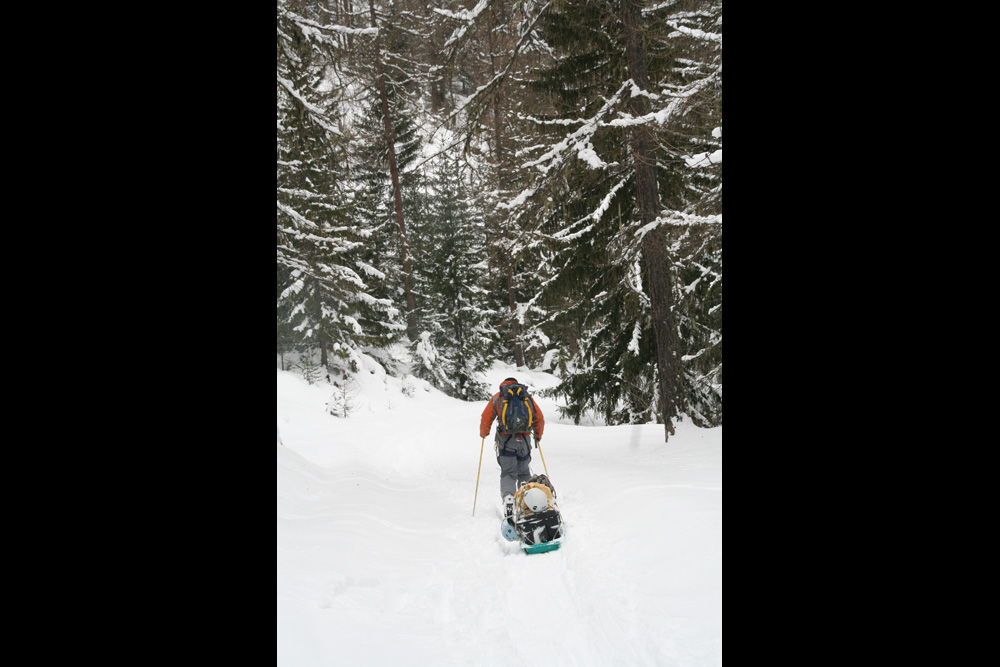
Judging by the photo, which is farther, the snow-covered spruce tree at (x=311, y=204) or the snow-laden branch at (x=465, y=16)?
the snow-laden branch at (x=465, y=16)

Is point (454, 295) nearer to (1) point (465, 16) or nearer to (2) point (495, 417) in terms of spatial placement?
(2) point (495, 417)

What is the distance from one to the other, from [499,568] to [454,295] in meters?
19.3

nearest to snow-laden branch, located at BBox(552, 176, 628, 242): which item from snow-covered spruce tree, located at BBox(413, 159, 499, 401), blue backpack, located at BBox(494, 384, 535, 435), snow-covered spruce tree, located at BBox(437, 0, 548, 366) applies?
snow-covered spruce tree, located at BBox(437, 0, 548, 366)

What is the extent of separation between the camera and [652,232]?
7.55 meters

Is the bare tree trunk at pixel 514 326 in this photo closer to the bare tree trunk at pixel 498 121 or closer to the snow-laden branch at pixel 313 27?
the bare tree trunk at pixel 498 121

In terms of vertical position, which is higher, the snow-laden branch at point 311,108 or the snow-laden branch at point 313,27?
the snow-laden branch at point 313,27

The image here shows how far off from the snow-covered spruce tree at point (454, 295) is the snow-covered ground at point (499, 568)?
12976 mm

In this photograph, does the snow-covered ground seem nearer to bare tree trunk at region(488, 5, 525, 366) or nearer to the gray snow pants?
the gray snow pants

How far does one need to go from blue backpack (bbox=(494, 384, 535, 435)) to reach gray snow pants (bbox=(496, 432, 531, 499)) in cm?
13

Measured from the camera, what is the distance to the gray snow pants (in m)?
7.29

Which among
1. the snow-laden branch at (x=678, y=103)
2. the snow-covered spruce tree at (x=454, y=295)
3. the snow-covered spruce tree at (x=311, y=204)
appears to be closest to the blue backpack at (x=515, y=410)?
the snow-laden branch at (x=678, y=103)

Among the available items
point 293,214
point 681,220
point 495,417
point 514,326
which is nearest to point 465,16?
point 681,220

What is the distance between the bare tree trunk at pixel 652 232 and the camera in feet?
24.8
